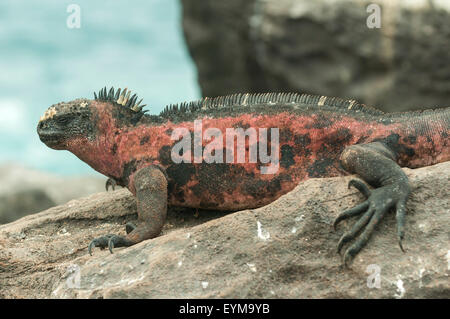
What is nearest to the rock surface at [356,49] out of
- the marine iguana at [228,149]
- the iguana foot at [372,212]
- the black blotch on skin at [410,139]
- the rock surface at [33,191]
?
the rock surface at [33,191]

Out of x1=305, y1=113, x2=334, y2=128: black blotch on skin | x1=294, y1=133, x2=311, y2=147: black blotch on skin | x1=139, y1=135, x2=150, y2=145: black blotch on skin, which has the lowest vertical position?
x1=294, y1=133, x2=311, y2=147: black blotch on skin

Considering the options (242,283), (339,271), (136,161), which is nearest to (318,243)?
(339,271)

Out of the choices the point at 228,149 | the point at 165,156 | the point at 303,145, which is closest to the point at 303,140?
the point at 303,145

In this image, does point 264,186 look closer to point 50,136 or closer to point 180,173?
point 180,173

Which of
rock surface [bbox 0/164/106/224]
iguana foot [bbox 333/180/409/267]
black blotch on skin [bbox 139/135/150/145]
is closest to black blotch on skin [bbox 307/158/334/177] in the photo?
iguana foot [bbox 333/180/409/267]

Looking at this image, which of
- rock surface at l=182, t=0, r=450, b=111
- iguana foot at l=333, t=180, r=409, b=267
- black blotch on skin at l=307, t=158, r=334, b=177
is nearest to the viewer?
iguana foot at l=333, t=180, r=409, b=267

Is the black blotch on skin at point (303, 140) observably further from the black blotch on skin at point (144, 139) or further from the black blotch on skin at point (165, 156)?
the black blotch on skin at point (144, 139)

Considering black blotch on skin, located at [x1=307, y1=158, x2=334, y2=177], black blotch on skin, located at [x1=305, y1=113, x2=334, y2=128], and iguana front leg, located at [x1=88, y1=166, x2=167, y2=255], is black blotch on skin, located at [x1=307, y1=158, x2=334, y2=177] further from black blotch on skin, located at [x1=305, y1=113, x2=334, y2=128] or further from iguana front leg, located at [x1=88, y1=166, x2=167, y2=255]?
iguana front leg, located at [x1=88, y1=166, x2=167, y2=255]

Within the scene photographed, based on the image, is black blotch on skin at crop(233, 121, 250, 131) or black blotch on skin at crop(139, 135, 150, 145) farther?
black blotch on skin at crop(139, 135, 150, 145)
